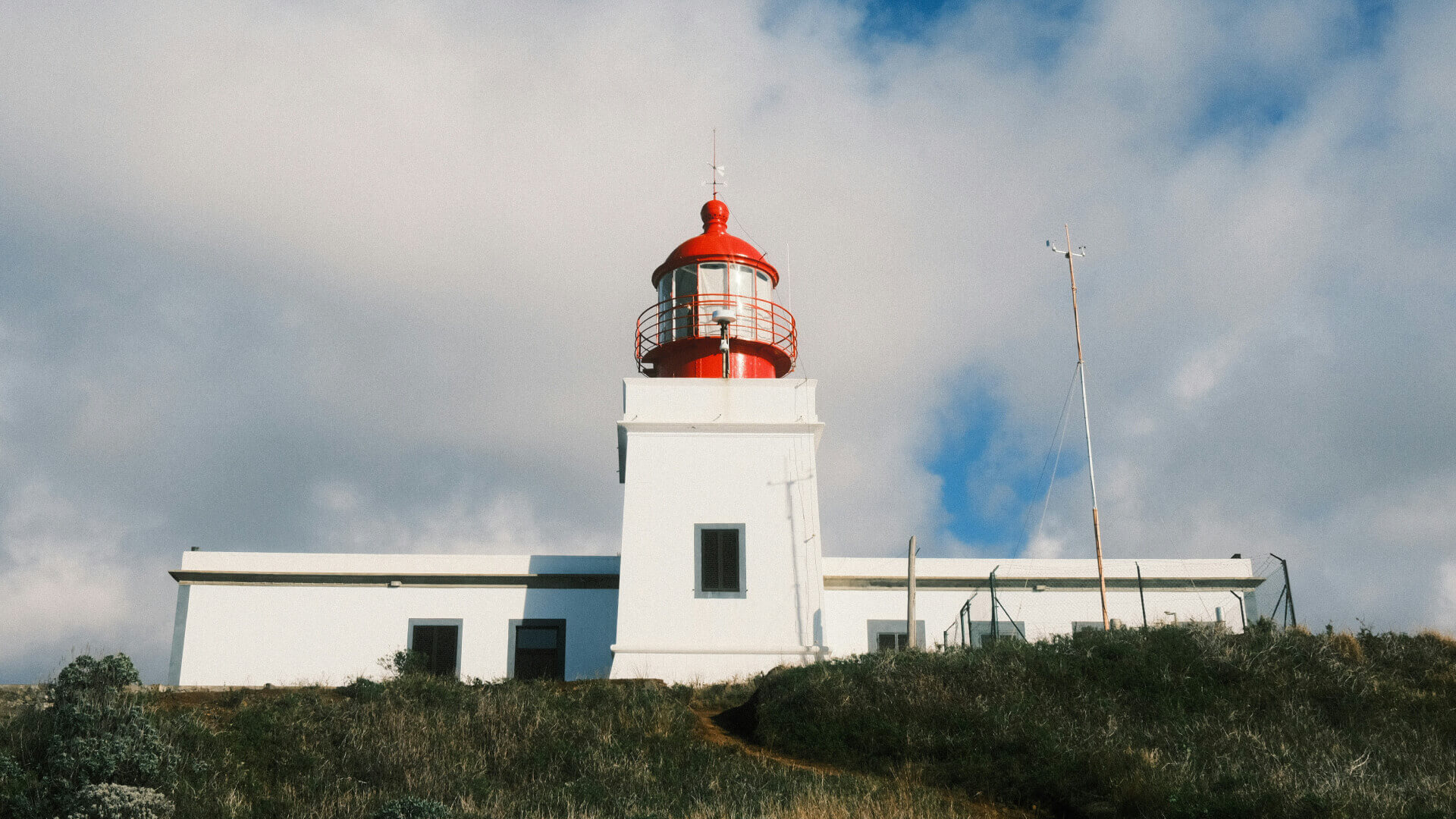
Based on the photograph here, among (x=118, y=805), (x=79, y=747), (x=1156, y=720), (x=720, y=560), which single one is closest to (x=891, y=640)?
(x=720, y=560)

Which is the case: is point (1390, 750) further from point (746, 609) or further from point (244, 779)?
point (244, 779)

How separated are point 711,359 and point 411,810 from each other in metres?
12.4

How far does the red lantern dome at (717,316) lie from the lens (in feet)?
69.4

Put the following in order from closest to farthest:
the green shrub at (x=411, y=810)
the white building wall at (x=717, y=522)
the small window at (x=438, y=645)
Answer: the green shrub at (x=411, y=810) < the white building wall at (x=717, y=522) < the small window at (x=438, y=645)

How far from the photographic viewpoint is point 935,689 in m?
14.1

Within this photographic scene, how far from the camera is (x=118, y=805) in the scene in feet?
33.4

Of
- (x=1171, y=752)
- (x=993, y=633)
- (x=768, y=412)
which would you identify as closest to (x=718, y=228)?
(x=768, y=412)

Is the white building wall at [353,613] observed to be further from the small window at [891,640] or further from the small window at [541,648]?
the small window at [891,640]

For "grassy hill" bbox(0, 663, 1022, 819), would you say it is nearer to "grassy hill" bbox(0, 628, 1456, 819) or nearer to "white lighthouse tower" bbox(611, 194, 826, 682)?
"grassy hill" bbox(0, 628, 1456, 819)

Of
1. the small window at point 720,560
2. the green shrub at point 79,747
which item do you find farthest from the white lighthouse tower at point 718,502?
the green shrub at point 79,747

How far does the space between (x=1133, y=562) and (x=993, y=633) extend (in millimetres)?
5721

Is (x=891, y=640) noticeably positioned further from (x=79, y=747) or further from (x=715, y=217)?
(x=79, y=747)

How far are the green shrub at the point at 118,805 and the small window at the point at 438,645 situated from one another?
411 inches

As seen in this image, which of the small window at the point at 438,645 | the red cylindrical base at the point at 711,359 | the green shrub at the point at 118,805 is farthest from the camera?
the red cylindrical base at the point at 711,359
